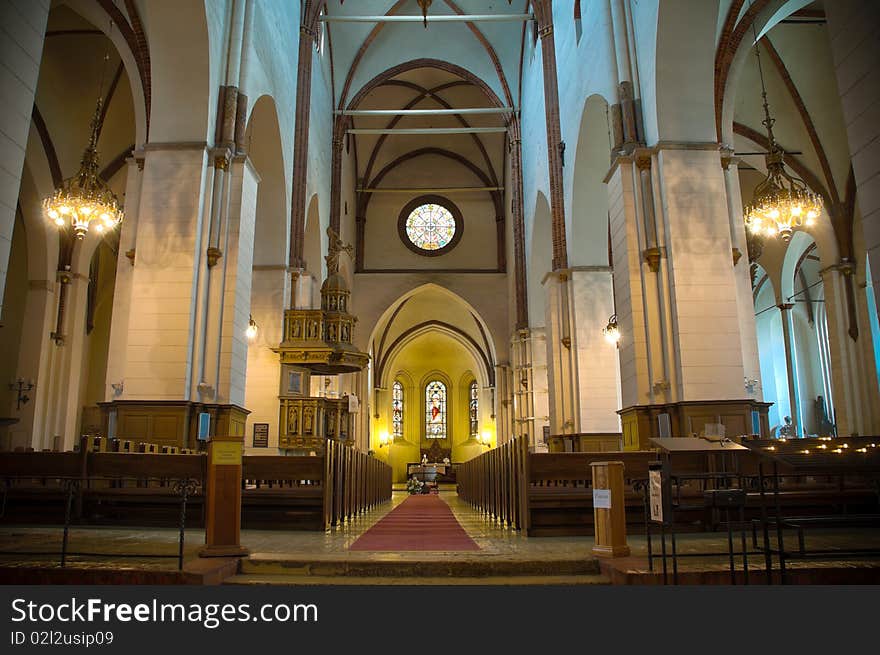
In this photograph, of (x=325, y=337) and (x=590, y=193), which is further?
(x=325, y=337)

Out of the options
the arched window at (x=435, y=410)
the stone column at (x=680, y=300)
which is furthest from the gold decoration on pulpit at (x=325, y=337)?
the arched window at (x=435, y=410)

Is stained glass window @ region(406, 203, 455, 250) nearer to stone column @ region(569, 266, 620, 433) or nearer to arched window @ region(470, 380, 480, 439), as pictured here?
arched window @ region(470, 380, 480, 439)

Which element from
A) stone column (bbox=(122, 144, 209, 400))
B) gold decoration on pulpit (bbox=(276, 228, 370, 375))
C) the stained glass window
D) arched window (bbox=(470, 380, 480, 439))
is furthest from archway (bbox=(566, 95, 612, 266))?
arched window (bbox=(470, 380, 480, 439))

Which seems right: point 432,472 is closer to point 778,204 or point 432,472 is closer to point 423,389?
point 423,389

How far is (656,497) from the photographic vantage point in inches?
168

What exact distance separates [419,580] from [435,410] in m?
32.2

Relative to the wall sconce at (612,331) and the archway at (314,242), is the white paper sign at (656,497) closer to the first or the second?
the wall sconce at (612,331)

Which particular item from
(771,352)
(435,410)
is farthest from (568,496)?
(435,410)

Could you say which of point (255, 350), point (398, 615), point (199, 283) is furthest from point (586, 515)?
point (255, 350)

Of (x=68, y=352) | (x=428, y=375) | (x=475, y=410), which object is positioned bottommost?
(x=68, y=352)

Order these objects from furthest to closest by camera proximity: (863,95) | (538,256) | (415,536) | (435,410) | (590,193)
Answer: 1. (435,410)
2. (538,256)
3. (590,193)
4. (415,536)
5. (863,95)

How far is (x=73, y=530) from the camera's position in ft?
21.9

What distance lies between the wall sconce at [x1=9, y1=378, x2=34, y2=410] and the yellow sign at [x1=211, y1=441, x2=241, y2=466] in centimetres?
1086

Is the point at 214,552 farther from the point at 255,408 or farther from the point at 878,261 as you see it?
the point at 255,408
